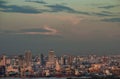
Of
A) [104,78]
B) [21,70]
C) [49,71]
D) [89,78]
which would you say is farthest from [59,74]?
[104,78]

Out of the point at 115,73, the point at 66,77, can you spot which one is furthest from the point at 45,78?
the point at 115,73

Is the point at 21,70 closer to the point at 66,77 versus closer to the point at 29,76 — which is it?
the point at 29,76

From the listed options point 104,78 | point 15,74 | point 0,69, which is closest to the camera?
point 104,78

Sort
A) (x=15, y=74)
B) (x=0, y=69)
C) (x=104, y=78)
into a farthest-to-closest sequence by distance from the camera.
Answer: (x=15, y=74) → (x=0, y=69) → (x=104, y=78)

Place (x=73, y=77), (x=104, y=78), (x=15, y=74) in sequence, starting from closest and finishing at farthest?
(x=104, y=78) → (x=73, y=77) → (x=15, y=74)

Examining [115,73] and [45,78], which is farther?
[45,78]

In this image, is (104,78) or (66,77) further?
(66,77)

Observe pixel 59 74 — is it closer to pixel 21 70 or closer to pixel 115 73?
pixel 21 70

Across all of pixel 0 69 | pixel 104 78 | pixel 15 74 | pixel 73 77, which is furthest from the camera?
pixel 15 74
